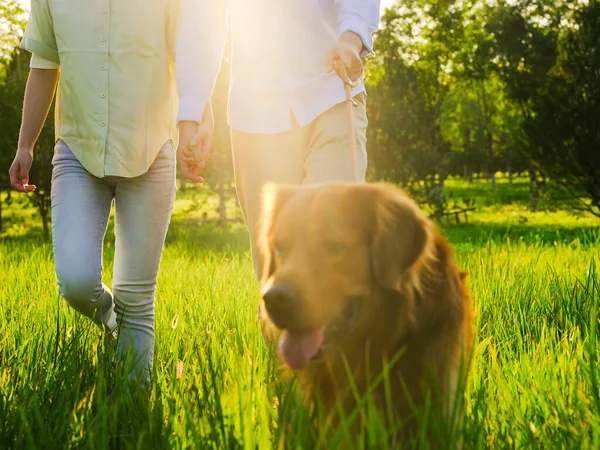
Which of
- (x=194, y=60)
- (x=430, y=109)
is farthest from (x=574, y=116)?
(x=194, y=60)

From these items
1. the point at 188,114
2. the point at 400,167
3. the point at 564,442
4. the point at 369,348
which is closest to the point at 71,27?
the point at 188,114

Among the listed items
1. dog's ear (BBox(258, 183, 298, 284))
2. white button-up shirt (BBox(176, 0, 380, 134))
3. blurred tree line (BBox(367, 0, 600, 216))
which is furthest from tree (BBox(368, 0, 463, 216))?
dog's ear (BBox(258, 183, 298, 284))

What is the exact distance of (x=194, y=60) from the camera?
2.79 metres

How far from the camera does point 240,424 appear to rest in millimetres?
1663

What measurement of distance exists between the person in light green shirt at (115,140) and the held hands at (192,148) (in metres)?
0.02

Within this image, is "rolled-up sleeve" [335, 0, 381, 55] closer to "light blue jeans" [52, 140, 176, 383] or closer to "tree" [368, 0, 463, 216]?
"light blue jeans" [52, 140, 176, 383]

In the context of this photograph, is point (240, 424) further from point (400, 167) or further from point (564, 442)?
point (400, 167)

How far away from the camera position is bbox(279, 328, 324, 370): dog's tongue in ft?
6.25

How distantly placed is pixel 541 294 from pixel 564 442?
251 cm

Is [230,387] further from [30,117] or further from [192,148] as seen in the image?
[30,117]

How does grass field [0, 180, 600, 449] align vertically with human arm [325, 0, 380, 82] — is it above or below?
below

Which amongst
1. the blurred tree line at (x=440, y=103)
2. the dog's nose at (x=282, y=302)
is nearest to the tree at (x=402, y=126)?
the blurred tree line at (x=440, y=103)

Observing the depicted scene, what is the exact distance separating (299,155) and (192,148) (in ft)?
1.73

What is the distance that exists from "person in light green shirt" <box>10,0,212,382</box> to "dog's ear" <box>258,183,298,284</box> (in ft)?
1.82
